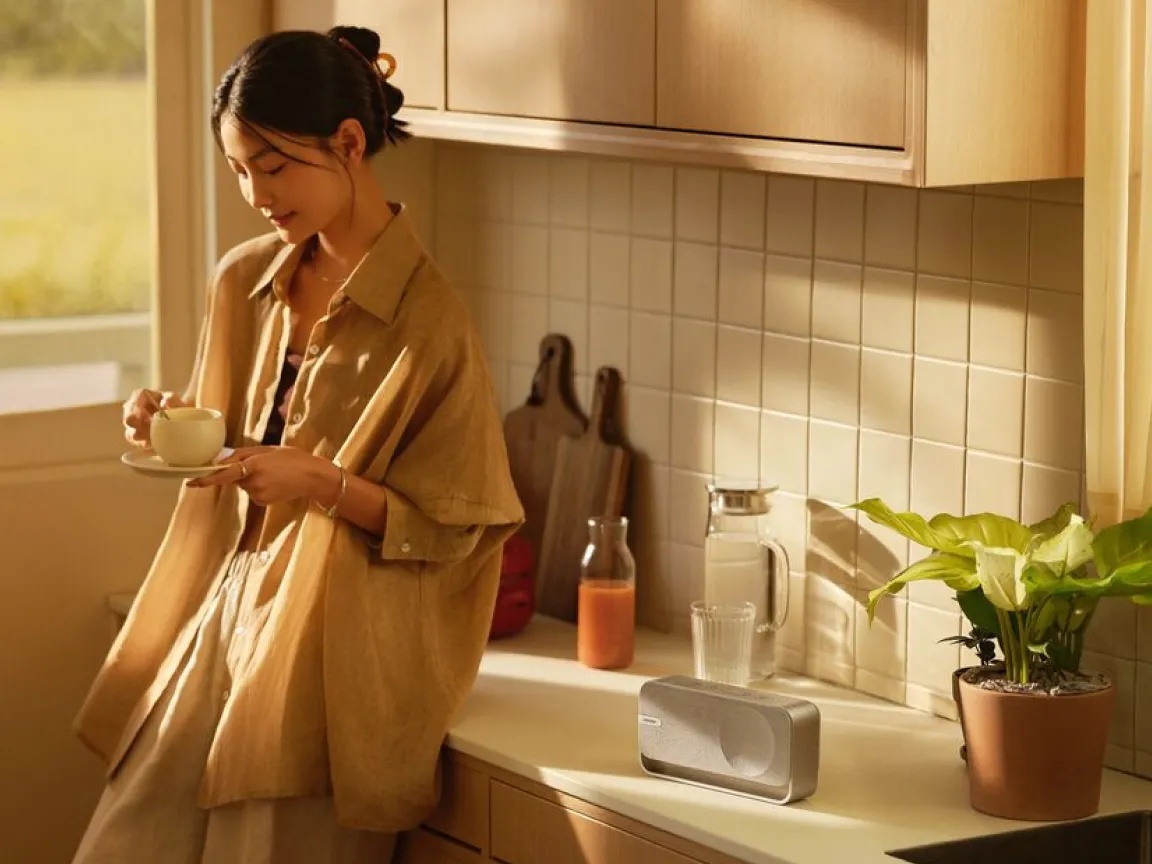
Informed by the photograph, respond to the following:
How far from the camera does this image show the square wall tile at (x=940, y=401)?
2406 mm

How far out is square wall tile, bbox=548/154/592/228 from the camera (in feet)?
9.84

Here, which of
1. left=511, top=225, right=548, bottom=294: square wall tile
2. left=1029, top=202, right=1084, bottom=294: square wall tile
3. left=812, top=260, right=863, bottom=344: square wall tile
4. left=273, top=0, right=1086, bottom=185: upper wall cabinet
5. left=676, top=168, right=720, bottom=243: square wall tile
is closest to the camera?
left=273, top=0, right=1086, bottom=185: upper wall cabinet

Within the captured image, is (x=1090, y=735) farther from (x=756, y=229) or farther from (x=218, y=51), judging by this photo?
(x=218, y=51)

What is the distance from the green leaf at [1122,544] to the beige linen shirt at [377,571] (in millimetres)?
758

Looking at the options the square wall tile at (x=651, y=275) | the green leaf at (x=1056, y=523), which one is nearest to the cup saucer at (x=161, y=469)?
the square wall tile at (x=651, y=275)

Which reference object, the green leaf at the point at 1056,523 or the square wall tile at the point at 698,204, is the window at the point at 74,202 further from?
the green leaf at the point at 1056,523

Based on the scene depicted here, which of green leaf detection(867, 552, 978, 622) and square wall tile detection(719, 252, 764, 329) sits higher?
square wall tile detection(719, 252, 764, 329)

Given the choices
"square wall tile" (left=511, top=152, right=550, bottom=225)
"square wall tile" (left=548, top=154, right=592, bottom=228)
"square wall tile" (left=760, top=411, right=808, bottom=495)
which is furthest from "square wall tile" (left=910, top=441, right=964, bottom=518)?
"square wall tile" (left=511, top=152, right=550, bottom=225)

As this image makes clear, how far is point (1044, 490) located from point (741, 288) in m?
0.61

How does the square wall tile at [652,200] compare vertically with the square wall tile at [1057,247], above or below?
above

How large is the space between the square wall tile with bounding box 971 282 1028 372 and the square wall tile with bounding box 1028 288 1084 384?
0.05 ft

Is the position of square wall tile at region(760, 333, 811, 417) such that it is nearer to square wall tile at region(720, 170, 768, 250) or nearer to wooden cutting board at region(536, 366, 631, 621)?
square wall tile at region(720, 170, 768, 250)

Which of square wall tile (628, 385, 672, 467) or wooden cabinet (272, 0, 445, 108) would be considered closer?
wooden cabinet (272, 0, 445, 108)

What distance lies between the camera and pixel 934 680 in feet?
8.12
